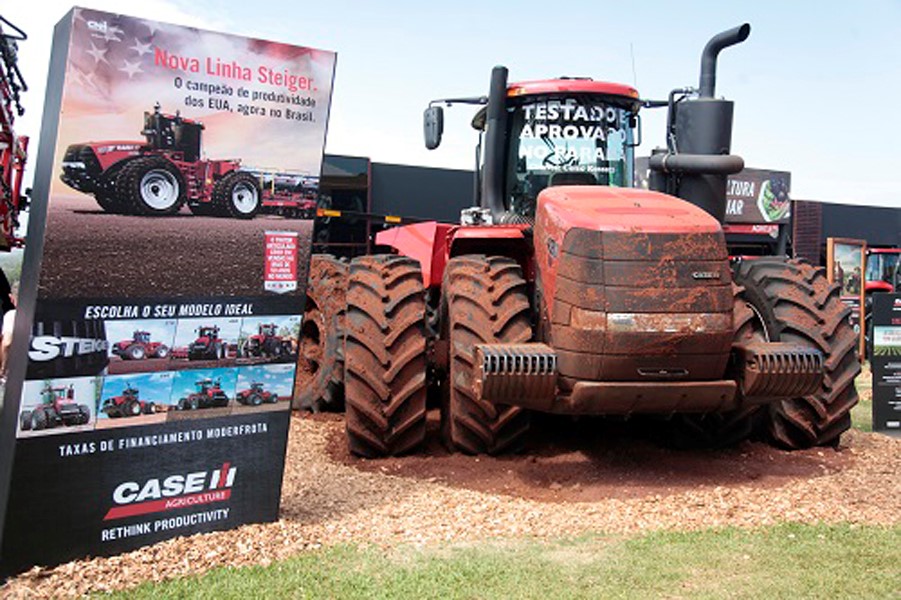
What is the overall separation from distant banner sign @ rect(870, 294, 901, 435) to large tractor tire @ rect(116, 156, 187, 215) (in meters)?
7.25

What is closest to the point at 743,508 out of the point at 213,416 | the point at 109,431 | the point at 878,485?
the point at 878,485

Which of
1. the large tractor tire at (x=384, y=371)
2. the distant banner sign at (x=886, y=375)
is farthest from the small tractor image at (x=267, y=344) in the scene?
the distant banner sign at (x=886, y=375)

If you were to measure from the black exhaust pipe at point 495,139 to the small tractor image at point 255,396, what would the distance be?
3202mm

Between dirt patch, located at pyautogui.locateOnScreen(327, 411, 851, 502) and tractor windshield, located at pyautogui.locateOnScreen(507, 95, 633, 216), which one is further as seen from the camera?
tractor windshield, located at pyautogui.locateOnScreen(507, 95, 633, 216)

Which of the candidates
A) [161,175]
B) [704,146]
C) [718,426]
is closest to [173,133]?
[161,175]

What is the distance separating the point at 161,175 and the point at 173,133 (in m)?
0.22

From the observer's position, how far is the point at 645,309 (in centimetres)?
585

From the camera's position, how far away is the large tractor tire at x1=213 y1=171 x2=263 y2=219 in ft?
15.6

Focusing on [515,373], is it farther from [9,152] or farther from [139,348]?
[9,152]

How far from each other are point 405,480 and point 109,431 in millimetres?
2355

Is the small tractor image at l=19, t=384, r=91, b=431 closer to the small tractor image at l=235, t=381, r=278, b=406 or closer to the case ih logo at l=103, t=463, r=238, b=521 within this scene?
the case ih logo at l=103, t=463, r=238, b=521

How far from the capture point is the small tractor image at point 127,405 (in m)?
4.38

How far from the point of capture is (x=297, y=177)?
5.00 meters

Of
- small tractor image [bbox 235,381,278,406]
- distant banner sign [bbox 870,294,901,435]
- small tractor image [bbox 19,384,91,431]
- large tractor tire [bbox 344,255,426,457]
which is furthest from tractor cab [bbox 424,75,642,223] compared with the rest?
small tractor image [bbox 19,384,91,431]
